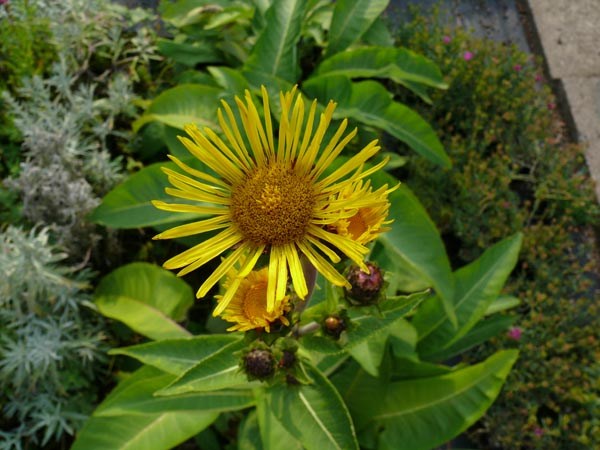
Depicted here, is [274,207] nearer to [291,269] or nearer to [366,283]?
[291,269]

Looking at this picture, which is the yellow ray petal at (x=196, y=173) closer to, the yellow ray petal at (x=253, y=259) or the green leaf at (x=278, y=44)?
the yellow ray petal at (x=253, y=259)

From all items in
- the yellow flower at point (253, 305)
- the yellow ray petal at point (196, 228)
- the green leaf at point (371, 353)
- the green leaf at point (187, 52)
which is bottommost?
the green leaf at point (371, 353)

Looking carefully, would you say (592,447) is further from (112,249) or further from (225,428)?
(112,249)

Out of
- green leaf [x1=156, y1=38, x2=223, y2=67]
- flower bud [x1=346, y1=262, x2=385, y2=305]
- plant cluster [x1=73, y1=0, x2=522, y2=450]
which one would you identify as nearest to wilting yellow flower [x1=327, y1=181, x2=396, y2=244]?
plant cluster [x1=73, y1=0, x2=522, y2=450]

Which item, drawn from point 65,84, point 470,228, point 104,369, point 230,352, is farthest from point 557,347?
point 65,84

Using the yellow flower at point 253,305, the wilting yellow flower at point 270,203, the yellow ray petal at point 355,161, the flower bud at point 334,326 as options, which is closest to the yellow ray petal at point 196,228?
the wilting yellow flower at point 270,203

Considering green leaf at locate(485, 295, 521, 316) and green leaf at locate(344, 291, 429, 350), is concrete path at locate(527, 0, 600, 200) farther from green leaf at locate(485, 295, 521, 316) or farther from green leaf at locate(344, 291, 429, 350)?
green leaf at locate(344, 291, 429, 350)
